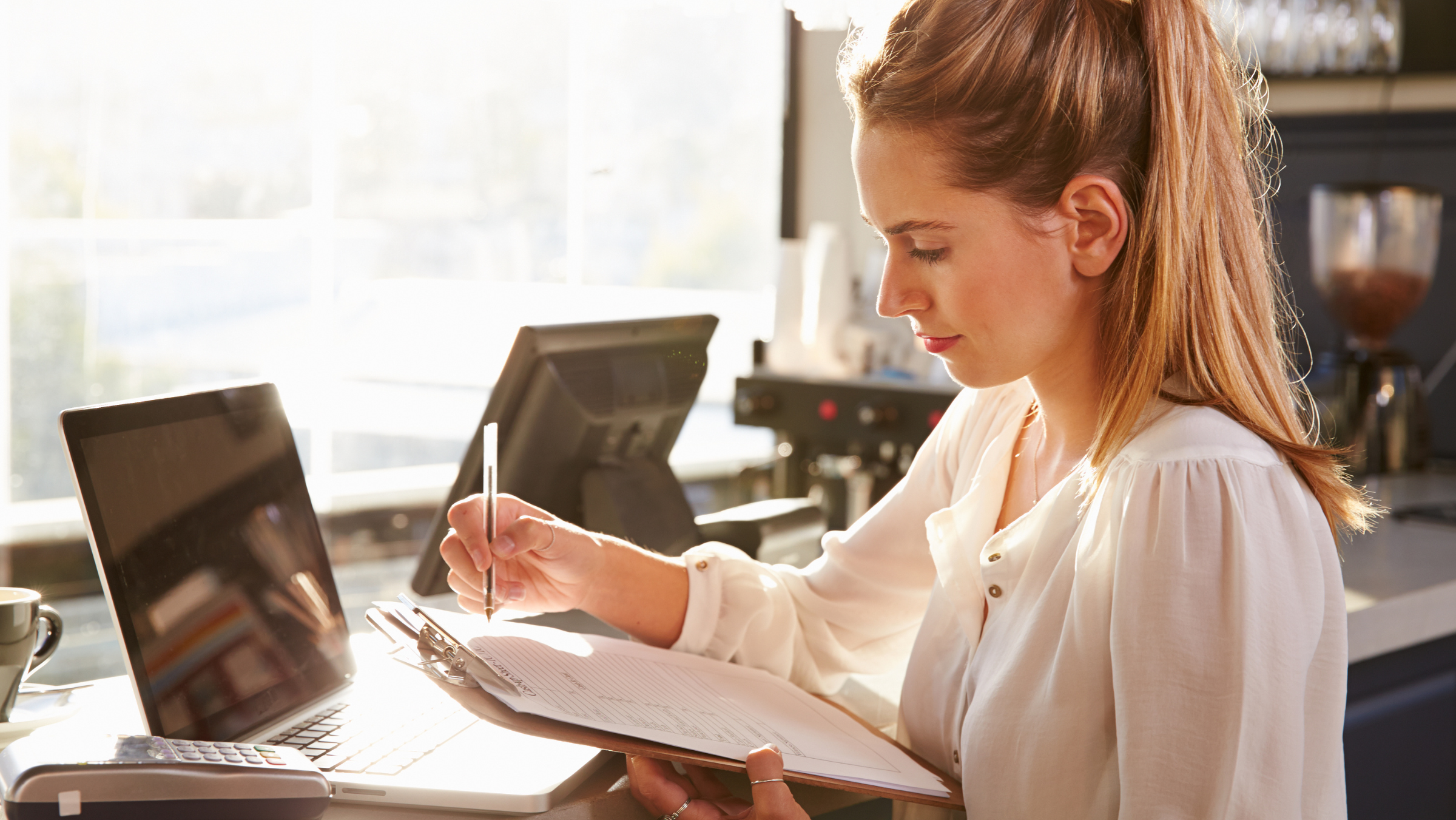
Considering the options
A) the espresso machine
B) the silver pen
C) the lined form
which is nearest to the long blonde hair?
the lined form

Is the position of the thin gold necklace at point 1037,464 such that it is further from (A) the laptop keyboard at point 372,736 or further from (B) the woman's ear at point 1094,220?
(A) the laptop keyboard at point 372,736

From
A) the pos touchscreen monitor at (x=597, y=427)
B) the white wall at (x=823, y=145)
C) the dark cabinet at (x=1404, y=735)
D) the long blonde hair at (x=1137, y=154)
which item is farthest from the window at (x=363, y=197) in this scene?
the long blonde hair at (x=1137, y=154)

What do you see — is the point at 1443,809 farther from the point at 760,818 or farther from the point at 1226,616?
→ the point at 760,818

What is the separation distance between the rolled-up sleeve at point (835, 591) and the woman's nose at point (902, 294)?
323 millimetres

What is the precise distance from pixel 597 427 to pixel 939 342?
589 millimetres

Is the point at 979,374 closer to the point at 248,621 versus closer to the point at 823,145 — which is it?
the point at 248,621

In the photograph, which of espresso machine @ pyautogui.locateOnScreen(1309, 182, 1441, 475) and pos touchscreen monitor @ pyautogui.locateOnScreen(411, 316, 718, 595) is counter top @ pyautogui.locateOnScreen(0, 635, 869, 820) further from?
espresso machine @ pyautogui.locateOnScreen(1309, 182, 1441, 475)

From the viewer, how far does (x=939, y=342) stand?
109cm

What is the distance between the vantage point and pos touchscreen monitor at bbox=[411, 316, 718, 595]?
1.47 m

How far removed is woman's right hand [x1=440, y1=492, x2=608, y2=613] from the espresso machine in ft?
5.69

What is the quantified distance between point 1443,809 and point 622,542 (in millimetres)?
1348

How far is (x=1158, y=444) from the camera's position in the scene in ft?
3.25

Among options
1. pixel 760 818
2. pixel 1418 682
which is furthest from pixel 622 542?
pixel 1418 682

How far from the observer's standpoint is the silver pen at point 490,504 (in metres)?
1.08
